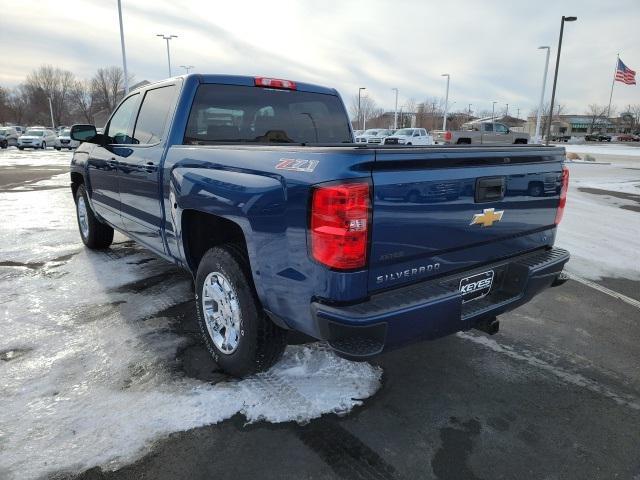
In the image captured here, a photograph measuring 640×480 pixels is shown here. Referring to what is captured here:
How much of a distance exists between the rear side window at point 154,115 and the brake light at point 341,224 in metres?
2.04

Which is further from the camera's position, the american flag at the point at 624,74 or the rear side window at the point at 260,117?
the american flag at the point at 624,74

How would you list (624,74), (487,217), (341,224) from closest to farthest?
(341,224)
(487,217)
(624,74)

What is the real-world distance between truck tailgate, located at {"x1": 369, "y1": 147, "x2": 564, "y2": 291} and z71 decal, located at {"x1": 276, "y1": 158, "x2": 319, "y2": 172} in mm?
287

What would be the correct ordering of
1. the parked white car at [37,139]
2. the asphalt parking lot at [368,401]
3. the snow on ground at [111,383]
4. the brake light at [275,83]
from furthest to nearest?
the parked white car at [37,139] < the brake light at [275,83] < the snow on ground at [111,383] < the asphalt parking lot at [368,401]

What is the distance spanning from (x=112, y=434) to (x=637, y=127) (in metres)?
128

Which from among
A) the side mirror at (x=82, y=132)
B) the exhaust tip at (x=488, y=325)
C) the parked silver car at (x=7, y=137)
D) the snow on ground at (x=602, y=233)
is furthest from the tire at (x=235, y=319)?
the parked silver car at (x=7, y=137)

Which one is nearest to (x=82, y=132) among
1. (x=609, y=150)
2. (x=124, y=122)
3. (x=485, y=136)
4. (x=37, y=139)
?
(x=124, y=122)

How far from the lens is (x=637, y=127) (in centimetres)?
10375

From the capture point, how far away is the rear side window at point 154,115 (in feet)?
11.8

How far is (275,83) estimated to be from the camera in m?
3.92

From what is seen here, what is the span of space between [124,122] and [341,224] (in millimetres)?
3486

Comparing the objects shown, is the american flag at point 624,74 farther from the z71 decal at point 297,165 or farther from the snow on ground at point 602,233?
the z71 decal at point 297,165

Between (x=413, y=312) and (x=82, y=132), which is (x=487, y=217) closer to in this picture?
(x=413, y=312)

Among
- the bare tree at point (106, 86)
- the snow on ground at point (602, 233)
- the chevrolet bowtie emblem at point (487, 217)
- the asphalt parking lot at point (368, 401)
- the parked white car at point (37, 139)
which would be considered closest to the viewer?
the asphalt parking lot at point (368, 401)
